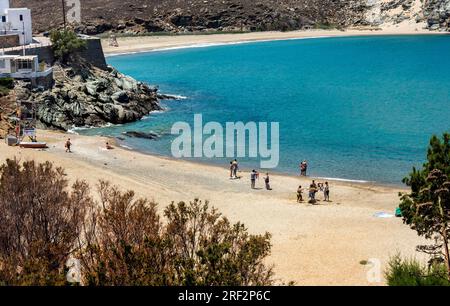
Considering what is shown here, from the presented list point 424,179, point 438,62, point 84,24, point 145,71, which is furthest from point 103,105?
point 84,24

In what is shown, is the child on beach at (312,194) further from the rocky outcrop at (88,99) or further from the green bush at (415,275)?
the rocky outcrop at (88,99)

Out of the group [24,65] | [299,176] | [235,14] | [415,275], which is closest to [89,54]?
[24,65]

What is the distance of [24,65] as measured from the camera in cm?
5200

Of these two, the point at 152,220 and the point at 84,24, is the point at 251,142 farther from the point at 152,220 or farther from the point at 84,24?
the point at 84,24

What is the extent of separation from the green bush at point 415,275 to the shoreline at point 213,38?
9258 centimetres

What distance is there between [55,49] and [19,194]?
41.3 metres

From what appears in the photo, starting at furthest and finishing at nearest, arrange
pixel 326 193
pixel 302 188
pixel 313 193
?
pixel 302 188
pixel 326 193
pixel 313 193

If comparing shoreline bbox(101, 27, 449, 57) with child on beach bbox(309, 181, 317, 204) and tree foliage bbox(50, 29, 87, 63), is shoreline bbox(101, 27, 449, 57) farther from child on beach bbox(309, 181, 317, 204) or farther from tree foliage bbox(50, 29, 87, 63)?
child on beach bbox(309, 181, 317, 204)

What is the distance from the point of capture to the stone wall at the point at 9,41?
58.1m

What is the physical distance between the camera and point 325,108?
63094 mm

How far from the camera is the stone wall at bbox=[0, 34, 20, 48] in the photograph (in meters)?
58.1

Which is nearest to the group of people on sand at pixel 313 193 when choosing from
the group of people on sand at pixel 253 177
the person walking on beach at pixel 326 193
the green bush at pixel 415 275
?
the person walking on beach at pixel 326 193

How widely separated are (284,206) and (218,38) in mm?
105218

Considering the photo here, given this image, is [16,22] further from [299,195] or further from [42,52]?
[299,195]
